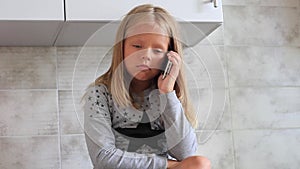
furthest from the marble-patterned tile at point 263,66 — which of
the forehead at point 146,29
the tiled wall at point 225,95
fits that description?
the forehead at point 146,29

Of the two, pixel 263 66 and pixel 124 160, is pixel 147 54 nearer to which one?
pixel 124 160

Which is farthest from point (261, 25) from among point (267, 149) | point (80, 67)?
point (80, 67)

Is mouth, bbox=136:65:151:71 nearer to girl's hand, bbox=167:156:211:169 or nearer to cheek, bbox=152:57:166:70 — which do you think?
cheek, bbox=152:57:166:70

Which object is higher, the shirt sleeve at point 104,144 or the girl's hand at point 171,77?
the girl's hand at point 171,77

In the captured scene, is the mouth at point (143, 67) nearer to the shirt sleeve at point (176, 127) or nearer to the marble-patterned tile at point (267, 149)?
the shirt sleeve at point (176, 127)

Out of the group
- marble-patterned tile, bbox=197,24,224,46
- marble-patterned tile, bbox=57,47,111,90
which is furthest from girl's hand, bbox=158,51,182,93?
marble-patterned tile, bbox=197,24,224,46

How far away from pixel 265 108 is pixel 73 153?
64 centimetres

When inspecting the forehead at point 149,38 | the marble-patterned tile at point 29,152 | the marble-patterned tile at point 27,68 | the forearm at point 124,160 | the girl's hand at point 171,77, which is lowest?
the marble-patterned tile at point 29,152

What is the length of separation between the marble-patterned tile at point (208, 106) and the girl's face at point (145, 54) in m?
0.27

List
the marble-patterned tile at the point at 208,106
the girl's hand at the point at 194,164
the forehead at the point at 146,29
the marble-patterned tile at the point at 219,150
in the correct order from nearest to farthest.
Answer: the girl's hand at the point at 194,164
the forehead at the point at 146,29
the marble-patterned tile at the point at 208,106
the marble-patterned tile at the point at 219,150

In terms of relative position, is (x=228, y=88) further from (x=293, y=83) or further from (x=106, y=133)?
(x=106, y=133)

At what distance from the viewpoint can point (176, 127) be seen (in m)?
1.15

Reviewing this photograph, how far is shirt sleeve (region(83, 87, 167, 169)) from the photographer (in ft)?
3.57

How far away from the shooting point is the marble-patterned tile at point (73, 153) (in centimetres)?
147
